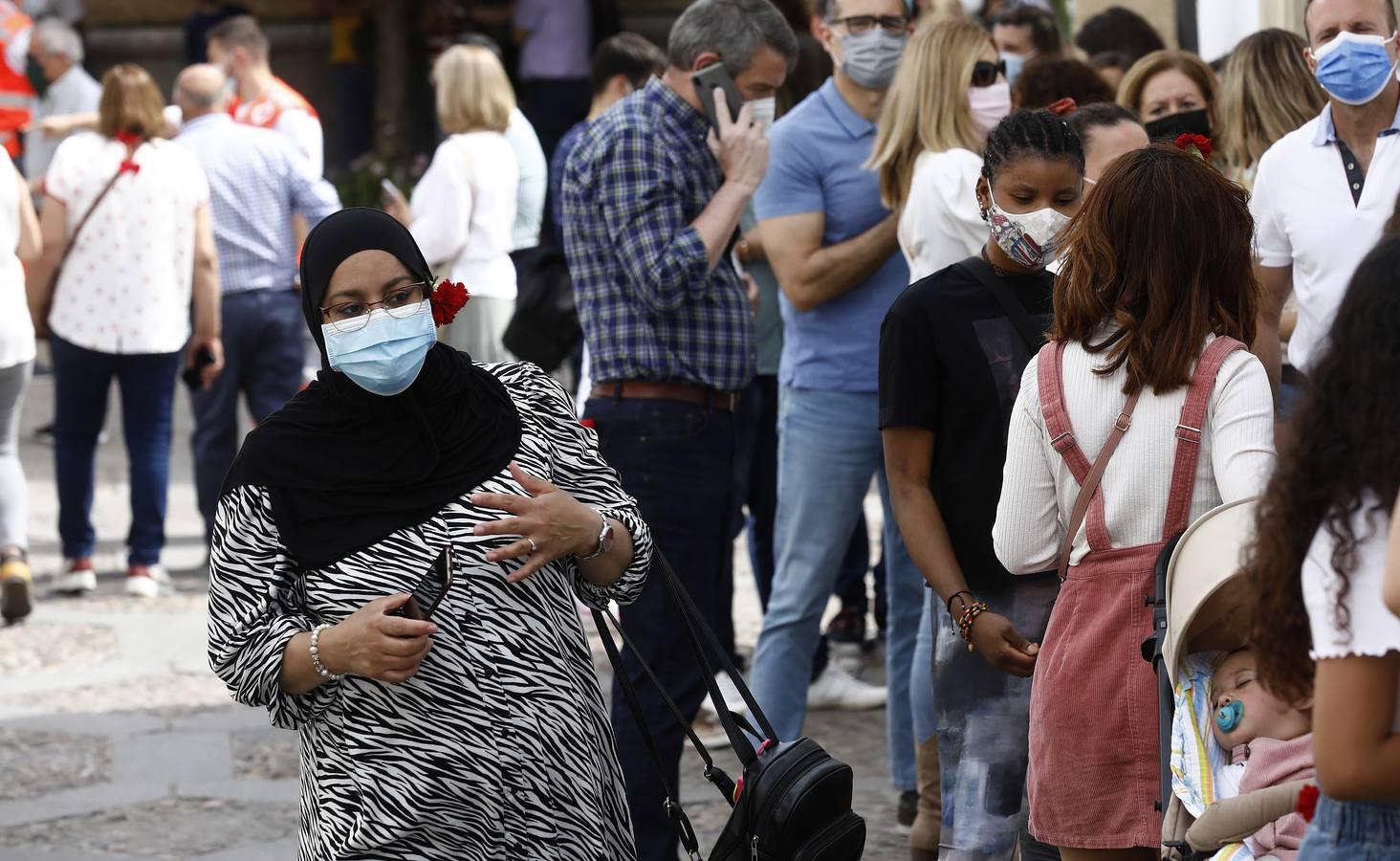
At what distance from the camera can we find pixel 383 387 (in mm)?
3391

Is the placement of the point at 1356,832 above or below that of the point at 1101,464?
below

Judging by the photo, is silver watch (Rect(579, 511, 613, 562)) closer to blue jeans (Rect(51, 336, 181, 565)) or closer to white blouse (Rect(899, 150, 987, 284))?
white blouse (Rect(899, 150, 987, 284))

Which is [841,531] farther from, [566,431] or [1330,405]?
[1330,405]

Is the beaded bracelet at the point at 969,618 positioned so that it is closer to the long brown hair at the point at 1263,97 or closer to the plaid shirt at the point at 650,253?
the plaid shirt at the point at 650,253

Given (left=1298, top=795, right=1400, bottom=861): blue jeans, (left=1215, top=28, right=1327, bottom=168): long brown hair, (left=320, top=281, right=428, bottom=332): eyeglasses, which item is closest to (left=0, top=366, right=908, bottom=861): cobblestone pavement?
(left=1215, top=28, right=1327, bottom=168): long brown hair

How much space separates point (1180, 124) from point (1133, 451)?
2666 millimetres

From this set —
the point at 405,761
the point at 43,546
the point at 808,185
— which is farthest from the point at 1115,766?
the point at 43,546

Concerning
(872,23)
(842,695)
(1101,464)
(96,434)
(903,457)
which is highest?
(872,23)

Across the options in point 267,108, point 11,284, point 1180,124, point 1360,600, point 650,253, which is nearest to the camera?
point 1360,600

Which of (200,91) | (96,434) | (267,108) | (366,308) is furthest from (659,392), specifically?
(267,108)

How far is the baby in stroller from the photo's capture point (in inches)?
113

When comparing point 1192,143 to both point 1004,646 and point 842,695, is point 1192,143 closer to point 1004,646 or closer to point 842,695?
point 1004,646

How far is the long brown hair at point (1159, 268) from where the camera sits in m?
3.28

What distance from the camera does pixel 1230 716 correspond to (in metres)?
3.00
